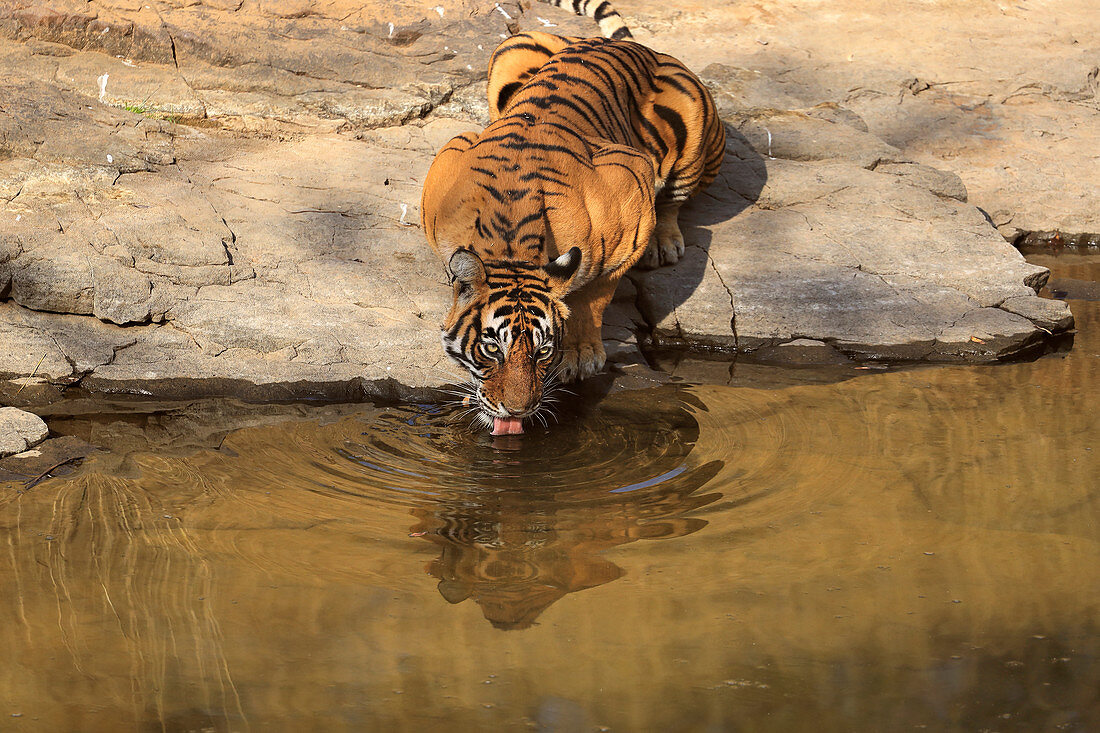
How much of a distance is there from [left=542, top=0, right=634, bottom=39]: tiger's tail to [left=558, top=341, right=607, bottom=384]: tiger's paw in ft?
10.9

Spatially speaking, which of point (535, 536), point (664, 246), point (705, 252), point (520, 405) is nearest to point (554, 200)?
point (520, 405)

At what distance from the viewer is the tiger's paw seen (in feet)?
13.3

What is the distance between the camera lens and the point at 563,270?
3582 mm

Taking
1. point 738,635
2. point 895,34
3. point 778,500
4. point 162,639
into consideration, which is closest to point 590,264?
point 778,500

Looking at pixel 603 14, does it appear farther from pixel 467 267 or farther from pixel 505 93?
pixel 467 267

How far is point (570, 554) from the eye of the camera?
281 cm

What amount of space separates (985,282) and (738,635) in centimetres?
301

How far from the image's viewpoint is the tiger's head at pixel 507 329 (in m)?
3.45

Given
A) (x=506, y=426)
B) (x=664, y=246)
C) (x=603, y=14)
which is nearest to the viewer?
(x=506, y=426)

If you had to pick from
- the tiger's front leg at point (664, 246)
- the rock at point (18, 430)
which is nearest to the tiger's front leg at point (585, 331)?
the tiger's front leg at point (664, 246)

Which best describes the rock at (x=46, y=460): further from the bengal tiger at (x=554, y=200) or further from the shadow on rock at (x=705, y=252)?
the shadow on rock at (x=705, y=252)

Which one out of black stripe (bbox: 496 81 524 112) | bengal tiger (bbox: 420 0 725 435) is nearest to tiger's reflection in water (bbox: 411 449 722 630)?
bengal tiger (bbox: 420 0 725 435)

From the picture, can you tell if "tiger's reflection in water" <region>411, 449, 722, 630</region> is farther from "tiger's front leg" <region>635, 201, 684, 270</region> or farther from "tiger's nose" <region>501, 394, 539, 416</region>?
"tiger's front leg" <region>635, 201, 684, 270</region>

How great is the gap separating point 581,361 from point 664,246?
41.2 inches
